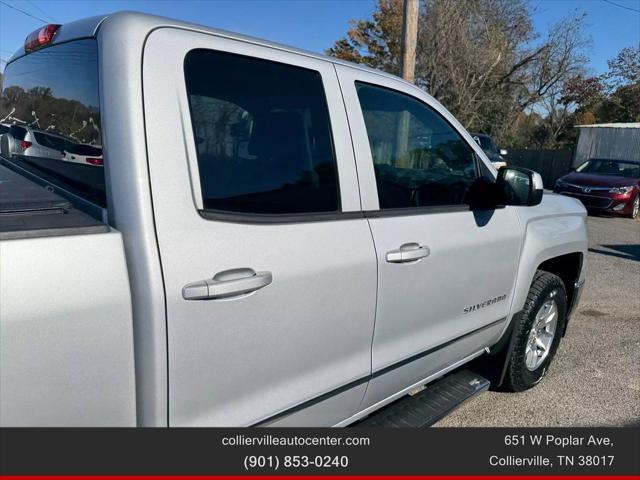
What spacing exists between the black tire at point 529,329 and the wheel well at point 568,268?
25 centimetres

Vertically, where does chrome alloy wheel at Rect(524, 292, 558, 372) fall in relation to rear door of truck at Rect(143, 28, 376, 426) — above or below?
below

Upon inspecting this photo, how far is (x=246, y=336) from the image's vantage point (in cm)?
157

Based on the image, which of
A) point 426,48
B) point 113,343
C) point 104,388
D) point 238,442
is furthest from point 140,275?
point 426,48

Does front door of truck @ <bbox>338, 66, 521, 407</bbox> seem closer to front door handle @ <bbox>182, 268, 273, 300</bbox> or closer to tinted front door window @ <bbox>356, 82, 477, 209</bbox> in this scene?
tinted front door window @ <bbox>356, 82, 477, 209</bbox>

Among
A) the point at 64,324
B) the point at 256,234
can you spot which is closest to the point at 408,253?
the point at 256,234

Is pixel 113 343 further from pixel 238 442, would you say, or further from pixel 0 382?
pixel 238 442

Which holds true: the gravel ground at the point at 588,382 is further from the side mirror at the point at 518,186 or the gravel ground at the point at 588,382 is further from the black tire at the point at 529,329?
the side mirror at the point at 518,186

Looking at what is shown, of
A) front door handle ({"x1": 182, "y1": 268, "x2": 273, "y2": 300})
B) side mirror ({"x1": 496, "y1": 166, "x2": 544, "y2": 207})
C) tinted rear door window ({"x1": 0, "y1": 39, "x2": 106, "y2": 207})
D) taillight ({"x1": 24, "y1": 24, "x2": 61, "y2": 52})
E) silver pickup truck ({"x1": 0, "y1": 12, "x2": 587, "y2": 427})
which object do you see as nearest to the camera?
silver pickup truck ({"x1": 0, "y1": 12, "x2": 587, "y2": 427})

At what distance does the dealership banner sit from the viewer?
1.33m

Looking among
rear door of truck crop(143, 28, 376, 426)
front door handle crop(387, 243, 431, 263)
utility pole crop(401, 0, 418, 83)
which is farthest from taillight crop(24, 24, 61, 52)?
utility pole crop(401, 0, 418, 83)

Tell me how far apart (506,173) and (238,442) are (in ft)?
6.48

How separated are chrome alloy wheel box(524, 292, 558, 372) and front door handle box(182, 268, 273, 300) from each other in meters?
2.41

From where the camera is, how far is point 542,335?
3.50 metres

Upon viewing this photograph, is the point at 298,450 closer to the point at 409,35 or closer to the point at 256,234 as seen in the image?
the point at 256,234
